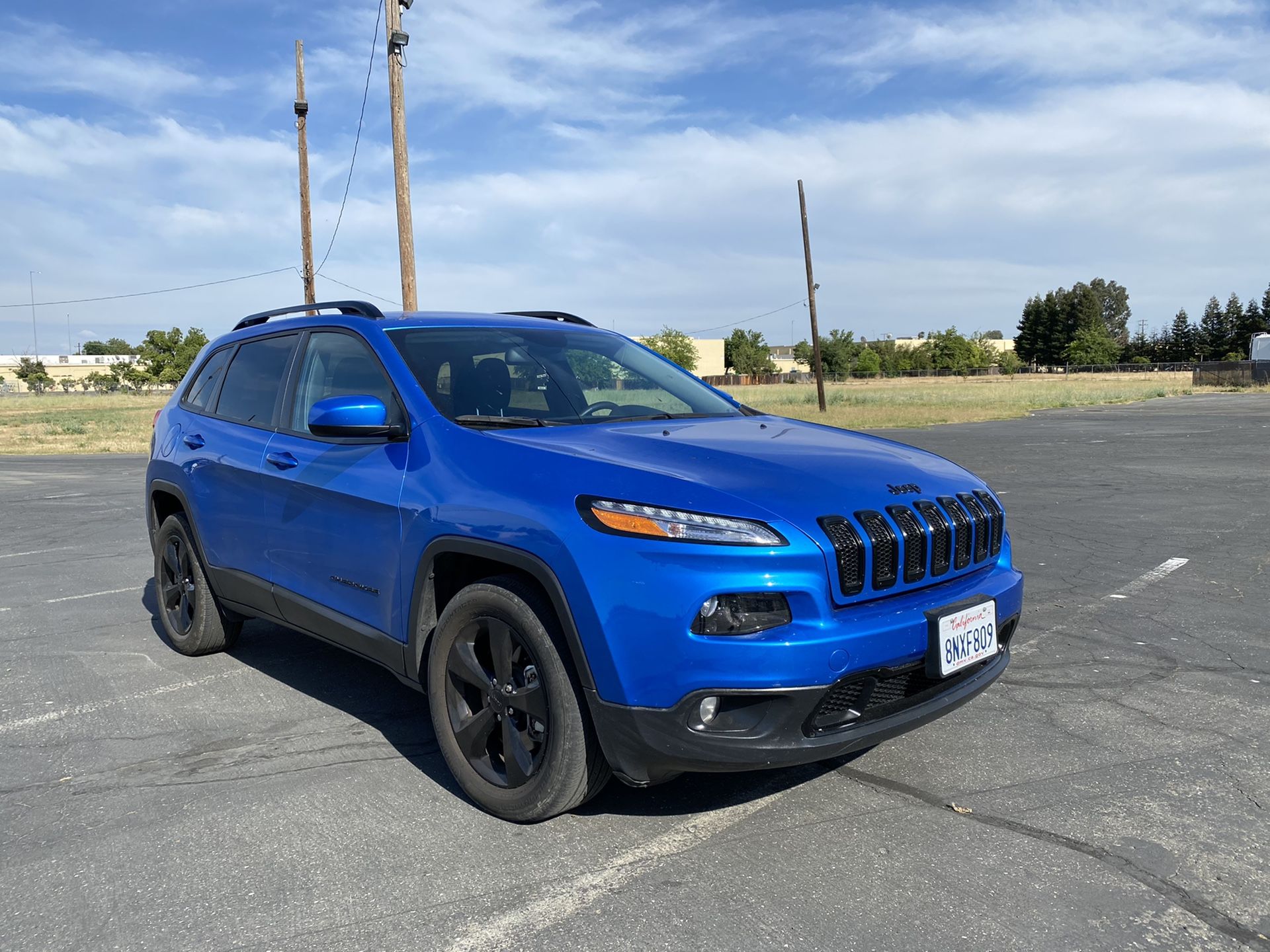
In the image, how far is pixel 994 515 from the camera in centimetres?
358

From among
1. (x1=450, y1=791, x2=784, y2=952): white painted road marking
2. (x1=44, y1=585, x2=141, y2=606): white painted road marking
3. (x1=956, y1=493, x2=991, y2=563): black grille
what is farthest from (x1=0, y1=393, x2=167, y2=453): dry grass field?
(x1=956, y1=493, x2=991, y2=563): black grille

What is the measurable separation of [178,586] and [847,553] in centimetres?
400

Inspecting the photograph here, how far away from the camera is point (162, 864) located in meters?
3.05

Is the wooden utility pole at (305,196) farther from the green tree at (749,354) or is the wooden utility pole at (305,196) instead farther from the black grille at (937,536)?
the green tree at (749,354)

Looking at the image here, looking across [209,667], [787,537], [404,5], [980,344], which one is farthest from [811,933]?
[980,344]

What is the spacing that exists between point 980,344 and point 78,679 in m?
144

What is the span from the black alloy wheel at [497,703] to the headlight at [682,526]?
1.71 ft

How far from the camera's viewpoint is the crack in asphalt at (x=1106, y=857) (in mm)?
2596

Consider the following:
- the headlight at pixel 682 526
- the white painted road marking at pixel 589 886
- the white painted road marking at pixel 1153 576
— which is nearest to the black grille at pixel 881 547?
the headlight at pixel 682 526

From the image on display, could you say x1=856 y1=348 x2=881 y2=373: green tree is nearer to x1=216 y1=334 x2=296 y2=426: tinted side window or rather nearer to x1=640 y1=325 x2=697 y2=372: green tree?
x1=640 y1=325 x2=697 y2=372: green tree

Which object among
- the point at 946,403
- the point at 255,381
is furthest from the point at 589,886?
the point at 946,403

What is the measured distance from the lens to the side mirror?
3.52 m

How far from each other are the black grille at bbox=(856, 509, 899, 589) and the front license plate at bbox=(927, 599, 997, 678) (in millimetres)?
218

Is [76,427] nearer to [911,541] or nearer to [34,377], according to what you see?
[911,541]
